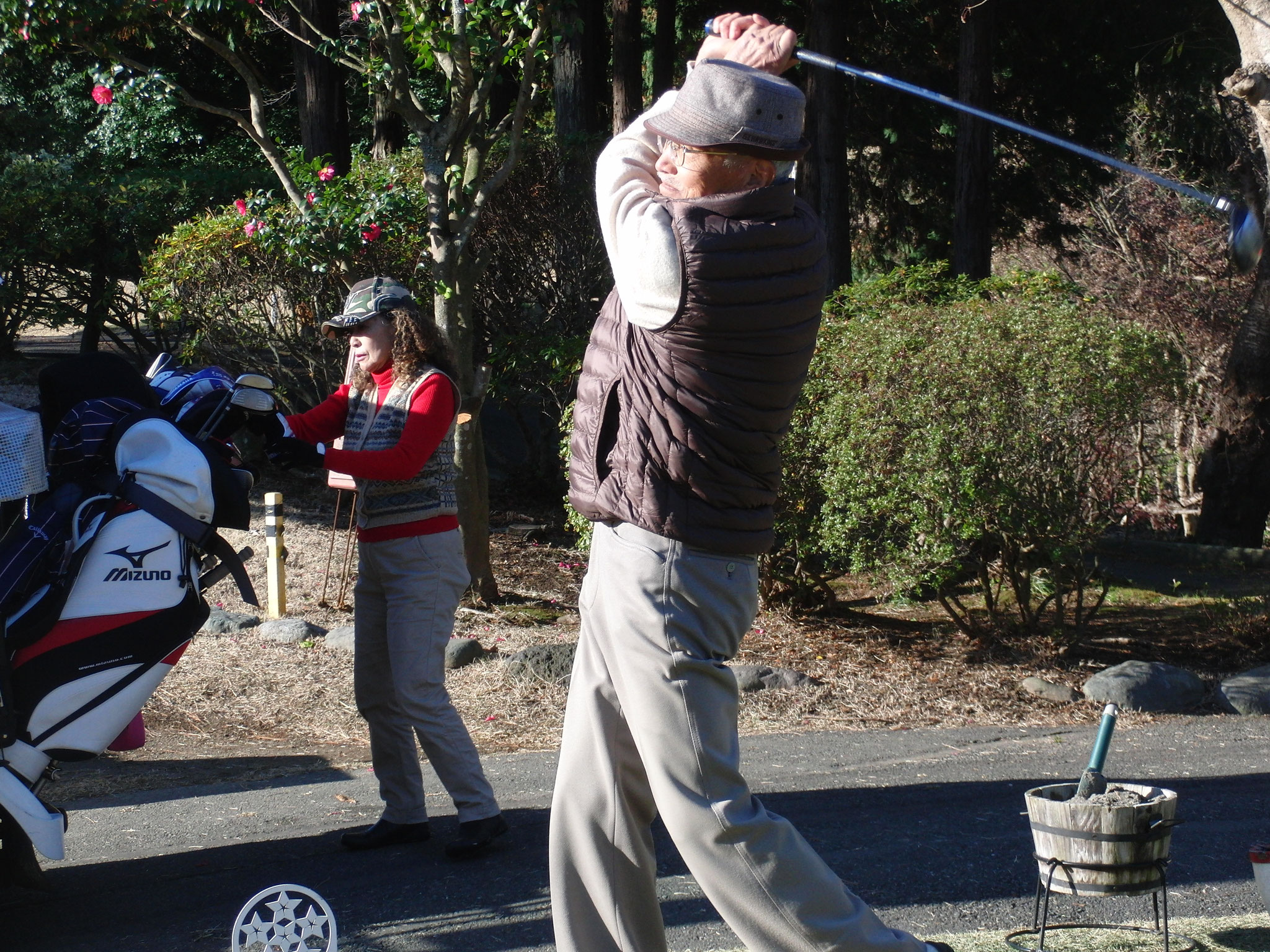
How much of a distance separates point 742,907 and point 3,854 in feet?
7.74

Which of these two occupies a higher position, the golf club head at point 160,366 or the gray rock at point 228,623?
→ the golf club head at point 160,366

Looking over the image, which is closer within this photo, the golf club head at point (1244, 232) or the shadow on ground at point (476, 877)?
the shadow on ground at point (476, 877)

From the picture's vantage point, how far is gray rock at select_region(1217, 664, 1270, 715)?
22.5 feet

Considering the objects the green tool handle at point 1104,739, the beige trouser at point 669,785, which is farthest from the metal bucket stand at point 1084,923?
the beige trouser at point 669,785

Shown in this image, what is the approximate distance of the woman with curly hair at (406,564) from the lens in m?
4.26

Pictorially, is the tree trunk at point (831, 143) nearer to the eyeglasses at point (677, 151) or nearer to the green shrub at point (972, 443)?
the green shrub at point (972, 443)

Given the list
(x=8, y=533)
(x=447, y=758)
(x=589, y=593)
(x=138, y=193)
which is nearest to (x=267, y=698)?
(x=447, y=758)

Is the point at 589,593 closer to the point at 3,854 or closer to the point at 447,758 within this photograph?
the point at 447,758

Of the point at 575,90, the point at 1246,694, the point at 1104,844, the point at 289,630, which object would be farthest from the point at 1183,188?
the point at 575,90

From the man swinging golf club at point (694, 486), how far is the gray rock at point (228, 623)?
612 cm

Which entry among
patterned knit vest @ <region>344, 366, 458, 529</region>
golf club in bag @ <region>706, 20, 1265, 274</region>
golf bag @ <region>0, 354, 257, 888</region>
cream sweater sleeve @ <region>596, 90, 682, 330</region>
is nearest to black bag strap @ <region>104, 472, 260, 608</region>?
golf bag @ <region>0, 354, 257, 888</region>

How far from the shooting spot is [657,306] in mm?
2639

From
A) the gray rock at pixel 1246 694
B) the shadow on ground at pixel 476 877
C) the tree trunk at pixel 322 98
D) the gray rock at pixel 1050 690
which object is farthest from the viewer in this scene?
the tree trunk at pixel 322 98

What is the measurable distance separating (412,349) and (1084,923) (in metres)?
2.77
